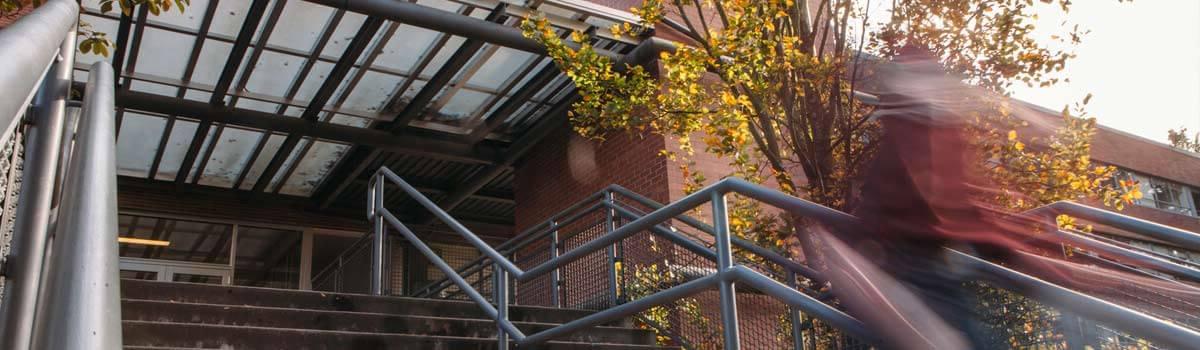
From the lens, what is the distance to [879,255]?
9.04ft

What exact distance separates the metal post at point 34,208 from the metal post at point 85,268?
56 cm

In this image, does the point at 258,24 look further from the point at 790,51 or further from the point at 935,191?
the point at 935,191

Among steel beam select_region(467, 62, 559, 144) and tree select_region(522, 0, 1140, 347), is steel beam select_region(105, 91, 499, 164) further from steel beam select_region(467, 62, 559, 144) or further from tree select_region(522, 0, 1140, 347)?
tree select_region(522, 0, 1140, 347)

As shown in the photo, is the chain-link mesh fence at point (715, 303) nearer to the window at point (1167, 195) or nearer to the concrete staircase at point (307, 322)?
the concrete staircase at point (307, 322)

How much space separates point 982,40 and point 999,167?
1.05 meters

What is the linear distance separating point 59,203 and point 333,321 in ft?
12.0

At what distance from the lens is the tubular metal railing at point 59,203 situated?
3.65ft

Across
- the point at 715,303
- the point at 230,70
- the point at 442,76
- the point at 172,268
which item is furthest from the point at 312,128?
the point at 715,303

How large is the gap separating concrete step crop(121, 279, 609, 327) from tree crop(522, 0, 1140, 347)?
1783 millimetres

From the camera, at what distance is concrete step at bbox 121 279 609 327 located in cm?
532

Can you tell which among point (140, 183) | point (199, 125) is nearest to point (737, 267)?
point (199, 125)

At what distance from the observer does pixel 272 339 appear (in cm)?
486

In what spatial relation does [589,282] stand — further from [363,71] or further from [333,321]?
[363,71]

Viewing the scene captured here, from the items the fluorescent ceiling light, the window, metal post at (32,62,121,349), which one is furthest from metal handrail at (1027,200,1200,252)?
the window
